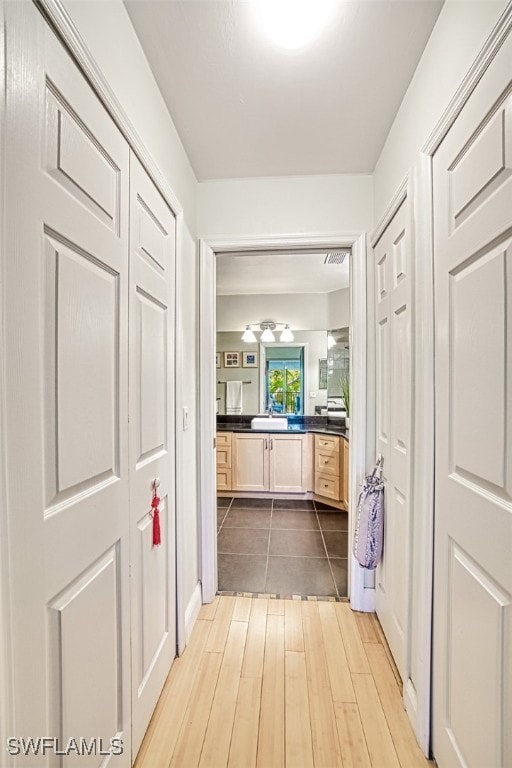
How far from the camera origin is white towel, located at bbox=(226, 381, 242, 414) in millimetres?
4605

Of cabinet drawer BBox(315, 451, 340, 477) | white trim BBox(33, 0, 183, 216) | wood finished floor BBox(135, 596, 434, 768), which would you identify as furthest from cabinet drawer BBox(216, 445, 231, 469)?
white trim BBox(33, 0, 183, 216)

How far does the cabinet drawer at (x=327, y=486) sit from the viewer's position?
3.80 meters

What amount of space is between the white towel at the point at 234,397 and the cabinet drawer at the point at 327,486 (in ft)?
4.26

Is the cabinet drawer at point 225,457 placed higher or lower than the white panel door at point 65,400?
lower

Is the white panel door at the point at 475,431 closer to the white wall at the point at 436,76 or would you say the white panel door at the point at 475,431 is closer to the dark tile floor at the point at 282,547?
the white wall at the point at 436,76

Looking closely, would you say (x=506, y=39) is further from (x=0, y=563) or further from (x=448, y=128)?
(x=0, y=563)

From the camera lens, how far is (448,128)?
44.3 inches

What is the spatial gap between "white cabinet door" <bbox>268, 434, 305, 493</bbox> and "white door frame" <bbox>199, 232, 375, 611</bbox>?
1.97m

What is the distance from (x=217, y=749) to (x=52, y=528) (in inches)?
43.8

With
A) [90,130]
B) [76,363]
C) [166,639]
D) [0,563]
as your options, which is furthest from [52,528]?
[166,639]

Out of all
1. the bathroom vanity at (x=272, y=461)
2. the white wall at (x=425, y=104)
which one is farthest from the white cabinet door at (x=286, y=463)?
the white wall at (x=425, y=104)

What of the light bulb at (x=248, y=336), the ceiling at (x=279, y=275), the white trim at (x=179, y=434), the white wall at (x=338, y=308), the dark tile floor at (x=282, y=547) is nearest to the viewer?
the white trim at (x=179, y=434)

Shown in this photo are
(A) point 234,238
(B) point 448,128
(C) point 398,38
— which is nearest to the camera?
(B) point 448,128

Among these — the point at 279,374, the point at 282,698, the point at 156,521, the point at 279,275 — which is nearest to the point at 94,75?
the point at 156,521
